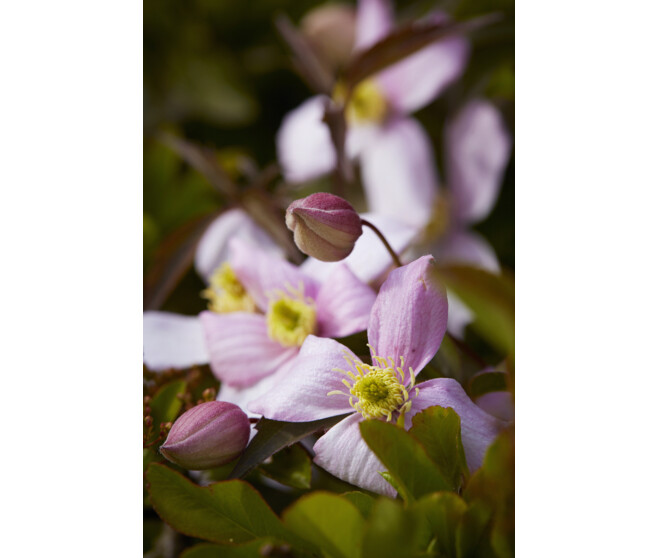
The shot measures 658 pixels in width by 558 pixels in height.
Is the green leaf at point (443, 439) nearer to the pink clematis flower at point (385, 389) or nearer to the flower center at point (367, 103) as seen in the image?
the pink clematis flower at point (385, 389)

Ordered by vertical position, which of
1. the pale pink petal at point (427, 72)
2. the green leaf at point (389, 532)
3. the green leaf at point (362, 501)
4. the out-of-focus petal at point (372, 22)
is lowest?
the green leaf at point (362, 501)

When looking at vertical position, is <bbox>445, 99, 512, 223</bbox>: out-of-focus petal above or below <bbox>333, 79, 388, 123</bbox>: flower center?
below

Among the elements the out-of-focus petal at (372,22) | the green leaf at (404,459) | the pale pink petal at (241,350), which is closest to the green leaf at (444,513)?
the green leaf at (404,459)

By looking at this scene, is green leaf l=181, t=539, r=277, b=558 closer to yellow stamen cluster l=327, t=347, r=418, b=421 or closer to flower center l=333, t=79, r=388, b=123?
yellow stamen cluster l=327, t=347, r=418, b=421

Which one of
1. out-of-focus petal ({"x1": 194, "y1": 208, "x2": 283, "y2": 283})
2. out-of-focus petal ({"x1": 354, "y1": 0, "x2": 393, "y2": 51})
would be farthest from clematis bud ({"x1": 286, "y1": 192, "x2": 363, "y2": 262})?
out-of-focus petal ({"x1": 354, "y1": 0, "x2": 393, "y2": 51})

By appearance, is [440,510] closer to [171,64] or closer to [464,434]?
[464,434]

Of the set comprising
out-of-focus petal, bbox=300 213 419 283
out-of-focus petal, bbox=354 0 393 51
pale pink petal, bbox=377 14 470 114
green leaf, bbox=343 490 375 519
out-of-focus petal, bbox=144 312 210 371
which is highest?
out-of-focus petal, bbox=354 0 393 51

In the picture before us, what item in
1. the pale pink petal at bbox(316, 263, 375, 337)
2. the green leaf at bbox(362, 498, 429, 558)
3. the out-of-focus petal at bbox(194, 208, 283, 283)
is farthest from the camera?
the out-of-focus petal at bbox(194, 208, 283, 283)

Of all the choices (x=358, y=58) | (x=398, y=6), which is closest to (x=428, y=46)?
(x=358, y=58)
